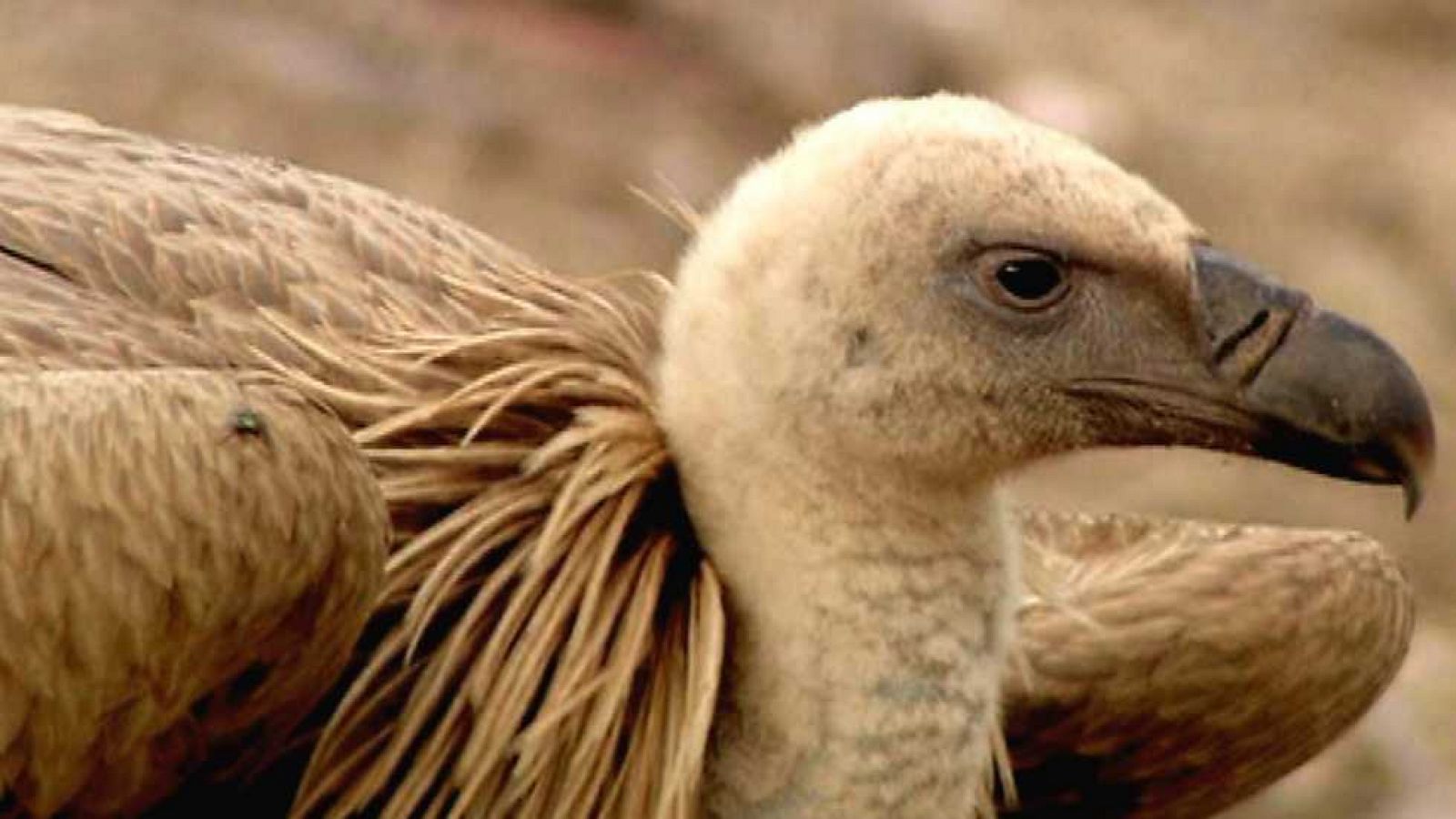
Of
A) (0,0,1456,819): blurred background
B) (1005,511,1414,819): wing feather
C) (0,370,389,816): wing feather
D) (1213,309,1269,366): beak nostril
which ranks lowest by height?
(0,370,389,816): wing feather

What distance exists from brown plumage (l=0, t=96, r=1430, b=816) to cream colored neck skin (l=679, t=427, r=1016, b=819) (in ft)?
0.19

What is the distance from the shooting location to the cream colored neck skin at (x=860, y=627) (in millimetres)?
4543

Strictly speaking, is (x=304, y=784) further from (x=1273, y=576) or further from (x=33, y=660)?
(x=1273, y=576)

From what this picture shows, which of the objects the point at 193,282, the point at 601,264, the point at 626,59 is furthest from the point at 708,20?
the point at 193,282

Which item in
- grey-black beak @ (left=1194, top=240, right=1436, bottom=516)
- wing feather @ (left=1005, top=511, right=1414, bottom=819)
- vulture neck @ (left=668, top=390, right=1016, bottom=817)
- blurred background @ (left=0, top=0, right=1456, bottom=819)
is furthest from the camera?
blurred background @ (left=0, top=0, right=1456, bottom=819)

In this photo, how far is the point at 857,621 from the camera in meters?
4.55

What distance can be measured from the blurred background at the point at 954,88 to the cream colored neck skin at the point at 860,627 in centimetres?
411

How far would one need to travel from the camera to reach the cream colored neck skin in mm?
4543

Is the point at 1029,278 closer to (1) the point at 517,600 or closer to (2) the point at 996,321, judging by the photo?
(2) the point at 996,321

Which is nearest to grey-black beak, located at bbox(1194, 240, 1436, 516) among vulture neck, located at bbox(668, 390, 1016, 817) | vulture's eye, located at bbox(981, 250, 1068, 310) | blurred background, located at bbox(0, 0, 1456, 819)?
vulture's eye, located at bbox(981, 250, 1068, 310)

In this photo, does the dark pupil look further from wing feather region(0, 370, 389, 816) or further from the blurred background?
the blurred background

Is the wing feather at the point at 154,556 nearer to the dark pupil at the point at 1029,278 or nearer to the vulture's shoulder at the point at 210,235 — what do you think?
the vulture's shoulder at the point at 210,235

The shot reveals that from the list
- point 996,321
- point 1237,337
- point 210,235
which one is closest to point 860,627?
point 996,321

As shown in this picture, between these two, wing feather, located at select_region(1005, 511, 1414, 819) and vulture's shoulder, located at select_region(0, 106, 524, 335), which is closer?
vulture's shoulder, located at select_region(0, 106, 524, 335)
